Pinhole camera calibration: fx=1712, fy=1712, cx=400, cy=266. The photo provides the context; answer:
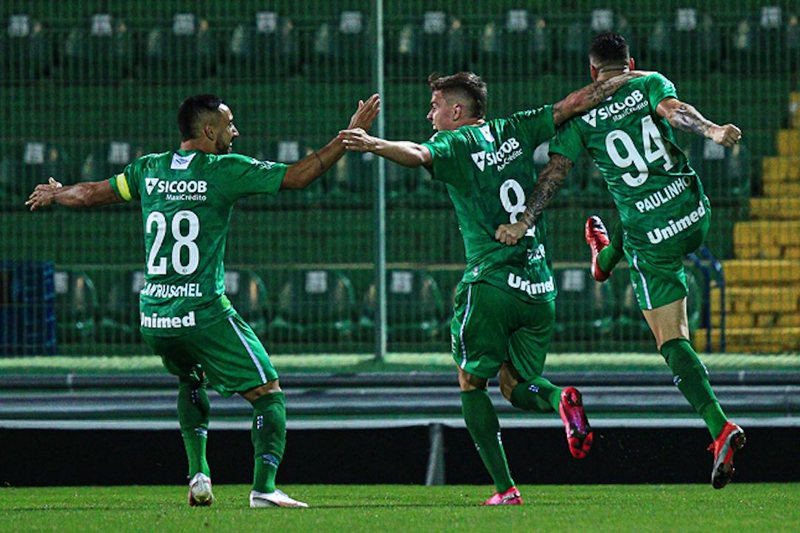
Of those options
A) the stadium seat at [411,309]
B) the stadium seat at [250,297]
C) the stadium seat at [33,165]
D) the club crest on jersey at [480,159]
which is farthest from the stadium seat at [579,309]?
the club crest on jersey at [480,159]

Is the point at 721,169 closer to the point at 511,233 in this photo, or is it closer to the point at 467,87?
the point at 467,87

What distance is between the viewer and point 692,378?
6.86 meters

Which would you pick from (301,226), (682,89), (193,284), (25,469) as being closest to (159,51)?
(301,226)

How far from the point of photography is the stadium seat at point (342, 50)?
1265 centimetres

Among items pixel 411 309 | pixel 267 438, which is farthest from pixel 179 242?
pixel 411 309

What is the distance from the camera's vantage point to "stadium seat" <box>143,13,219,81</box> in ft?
40.9

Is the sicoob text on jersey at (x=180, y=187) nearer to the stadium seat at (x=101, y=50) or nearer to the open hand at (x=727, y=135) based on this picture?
the open hand at (x=727, y=135)

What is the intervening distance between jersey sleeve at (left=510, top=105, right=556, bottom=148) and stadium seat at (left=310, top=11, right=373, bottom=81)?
5.29 metres

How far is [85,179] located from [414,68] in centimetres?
271

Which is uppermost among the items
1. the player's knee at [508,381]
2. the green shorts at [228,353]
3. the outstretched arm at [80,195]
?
the outstretched arm at [80,195]

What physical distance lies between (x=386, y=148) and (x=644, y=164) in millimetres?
1208

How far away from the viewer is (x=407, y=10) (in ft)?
47.2

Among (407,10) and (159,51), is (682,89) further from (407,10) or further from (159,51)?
(159,51)

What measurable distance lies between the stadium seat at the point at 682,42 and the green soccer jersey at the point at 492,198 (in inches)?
206
